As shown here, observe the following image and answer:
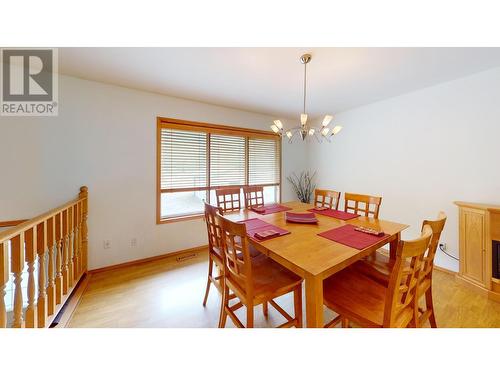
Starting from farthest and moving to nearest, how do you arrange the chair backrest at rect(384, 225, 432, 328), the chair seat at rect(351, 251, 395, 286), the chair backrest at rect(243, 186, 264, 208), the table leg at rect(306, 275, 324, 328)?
1. the chair backrest at rect(243, 186, 264, 208)
2. the chair seat at rect(351, 251, 395, 286)
3. the table leg at rect(306, 275, 324, 328)
4. the chair backrest at rect(384, 225, 432, 328)

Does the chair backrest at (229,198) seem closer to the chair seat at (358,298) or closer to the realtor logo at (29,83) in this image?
the chair seat at (358,298)

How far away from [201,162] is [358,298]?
8.83 feet

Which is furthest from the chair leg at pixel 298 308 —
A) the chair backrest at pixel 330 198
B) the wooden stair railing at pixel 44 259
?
the wooden stair railing at pixel 44 259

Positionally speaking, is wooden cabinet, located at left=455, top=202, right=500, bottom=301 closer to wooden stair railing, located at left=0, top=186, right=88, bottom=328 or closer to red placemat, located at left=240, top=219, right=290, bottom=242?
red placemat, located at left=240, top=219, right=290, bottom=242

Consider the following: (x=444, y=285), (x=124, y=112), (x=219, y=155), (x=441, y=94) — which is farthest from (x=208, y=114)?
(x=444, y=285)

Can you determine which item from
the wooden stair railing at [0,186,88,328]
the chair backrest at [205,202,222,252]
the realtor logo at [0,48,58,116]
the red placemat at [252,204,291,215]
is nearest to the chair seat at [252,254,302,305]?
the chair backrest at [205,202,222,252]

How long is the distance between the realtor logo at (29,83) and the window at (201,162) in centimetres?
112

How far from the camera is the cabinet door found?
1895 millimetres

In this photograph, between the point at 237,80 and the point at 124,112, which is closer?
the point at 237,80

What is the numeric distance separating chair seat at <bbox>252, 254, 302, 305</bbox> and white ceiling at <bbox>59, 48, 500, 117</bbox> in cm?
192

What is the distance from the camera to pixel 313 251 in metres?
1.14

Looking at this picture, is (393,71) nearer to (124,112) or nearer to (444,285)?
(444,285)

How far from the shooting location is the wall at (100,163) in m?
1.96
